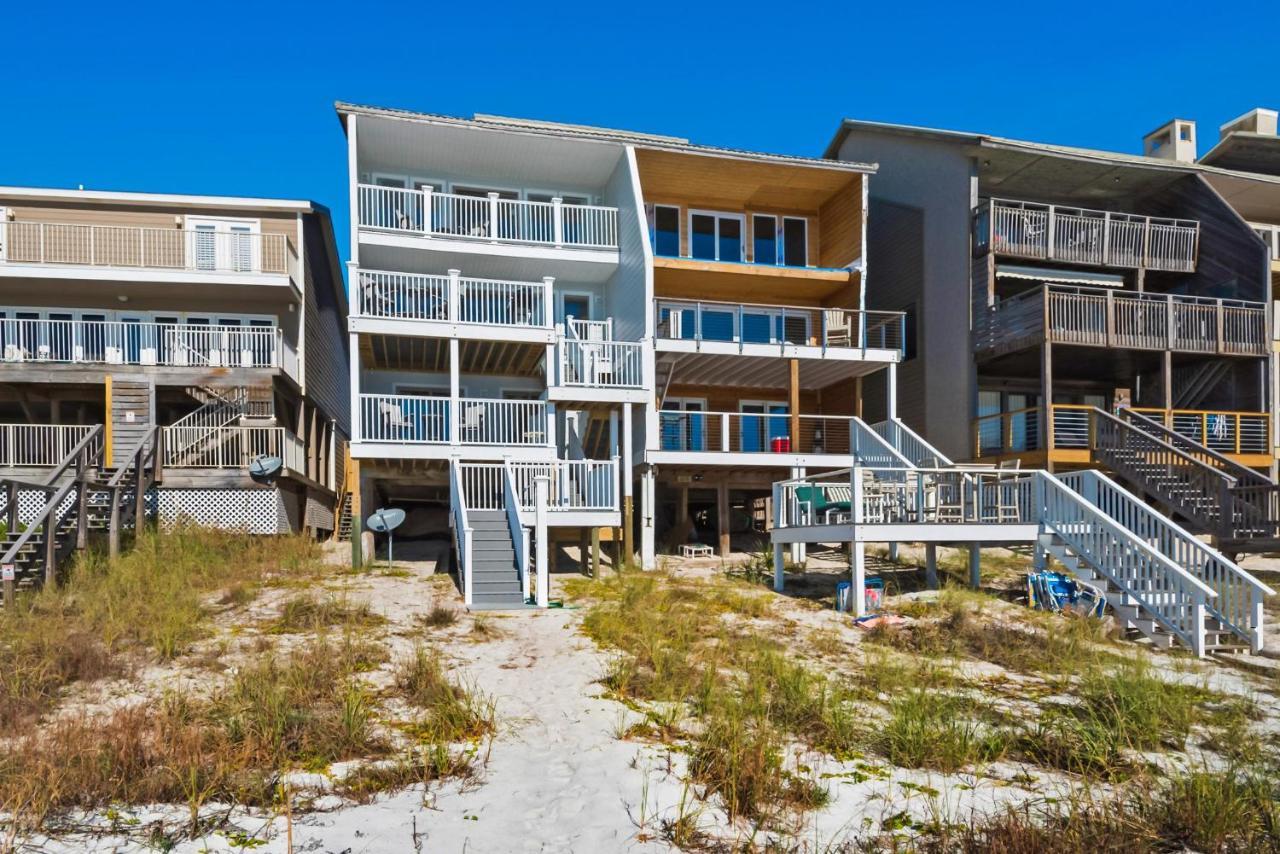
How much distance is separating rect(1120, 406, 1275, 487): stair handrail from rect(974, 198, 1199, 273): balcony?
424 centimetres

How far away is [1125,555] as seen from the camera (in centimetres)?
1393

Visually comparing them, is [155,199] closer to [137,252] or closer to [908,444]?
[137,252]

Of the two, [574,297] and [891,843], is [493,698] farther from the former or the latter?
[574,297]

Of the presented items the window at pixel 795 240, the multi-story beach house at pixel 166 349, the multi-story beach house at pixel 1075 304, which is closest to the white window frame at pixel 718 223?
the window at pixel 795 240

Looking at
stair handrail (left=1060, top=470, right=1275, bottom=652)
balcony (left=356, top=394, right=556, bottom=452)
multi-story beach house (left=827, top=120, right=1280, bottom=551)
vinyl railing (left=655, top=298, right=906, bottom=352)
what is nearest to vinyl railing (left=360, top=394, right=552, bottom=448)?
balcony (left=356, top=394, right=556, bottom=452)

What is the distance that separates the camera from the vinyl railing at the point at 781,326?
2255 cm

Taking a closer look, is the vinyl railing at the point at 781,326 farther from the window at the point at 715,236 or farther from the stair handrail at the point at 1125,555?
the stair handrail at the point at 1125,555

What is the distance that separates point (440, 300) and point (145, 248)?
28.3 ft

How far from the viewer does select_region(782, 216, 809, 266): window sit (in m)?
25.6

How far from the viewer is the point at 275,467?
21.1 meters

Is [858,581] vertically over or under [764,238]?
under

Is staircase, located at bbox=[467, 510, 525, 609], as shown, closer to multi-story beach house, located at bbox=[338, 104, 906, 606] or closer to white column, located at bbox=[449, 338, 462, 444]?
multi-story beach house, located at bbox=[338, 104, 906, 606]

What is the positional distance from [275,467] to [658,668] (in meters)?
13.5

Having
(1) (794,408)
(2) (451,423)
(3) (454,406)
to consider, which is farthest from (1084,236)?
(2) (451,423)
